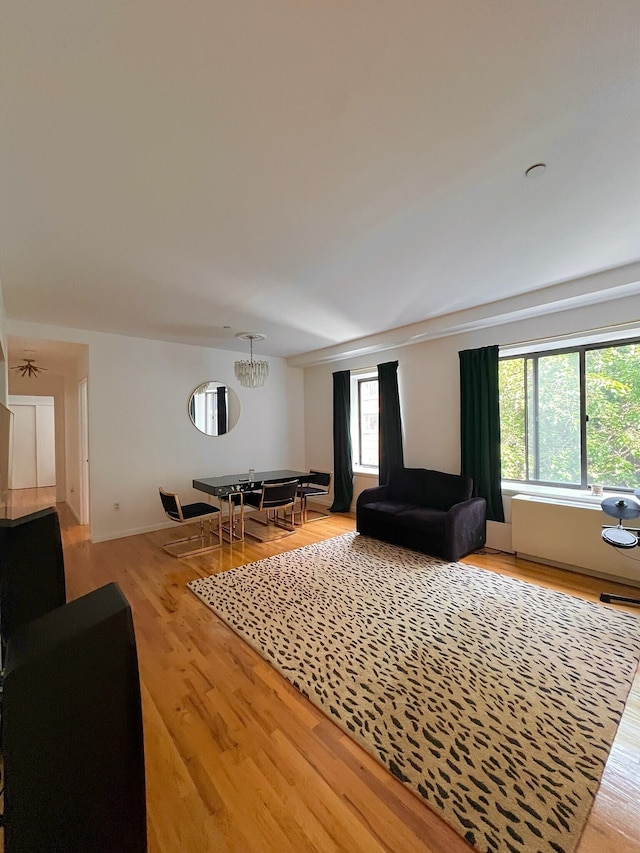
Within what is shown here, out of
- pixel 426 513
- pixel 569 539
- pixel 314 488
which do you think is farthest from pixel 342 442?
pixel 569 539

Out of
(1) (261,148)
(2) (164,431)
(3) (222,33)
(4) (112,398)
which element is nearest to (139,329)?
(4) (112,398)

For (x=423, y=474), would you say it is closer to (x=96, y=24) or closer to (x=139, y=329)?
(x=139, y=329)

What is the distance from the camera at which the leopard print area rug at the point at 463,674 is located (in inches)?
54.6

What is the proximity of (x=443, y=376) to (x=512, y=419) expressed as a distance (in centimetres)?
97

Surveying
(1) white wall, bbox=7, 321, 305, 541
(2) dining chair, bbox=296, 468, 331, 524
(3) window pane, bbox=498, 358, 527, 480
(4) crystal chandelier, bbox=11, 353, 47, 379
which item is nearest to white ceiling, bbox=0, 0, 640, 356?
(3) window pane, bbox=498, 358, 527, 480

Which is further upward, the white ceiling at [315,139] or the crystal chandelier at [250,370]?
the white ceiling at [315,139]

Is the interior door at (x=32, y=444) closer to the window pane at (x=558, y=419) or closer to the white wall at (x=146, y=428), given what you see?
the white wall at (x=146, y=428)

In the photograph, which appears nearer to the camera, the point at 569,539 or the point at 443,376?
the point at 569,539

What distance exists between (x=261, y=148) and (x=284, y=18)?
0.52 m

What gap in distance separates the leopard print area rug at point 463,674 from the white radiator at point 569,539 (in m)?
0.60

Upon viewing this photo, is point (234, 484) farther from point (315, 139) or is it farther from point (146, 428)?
point (315, 139)

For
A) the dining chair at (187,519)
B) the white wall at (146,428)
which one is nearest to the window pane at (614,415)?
the dining chair at (187,519)

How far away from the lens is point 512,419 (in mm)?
4086

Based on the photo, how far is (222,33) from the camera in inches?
42.4
